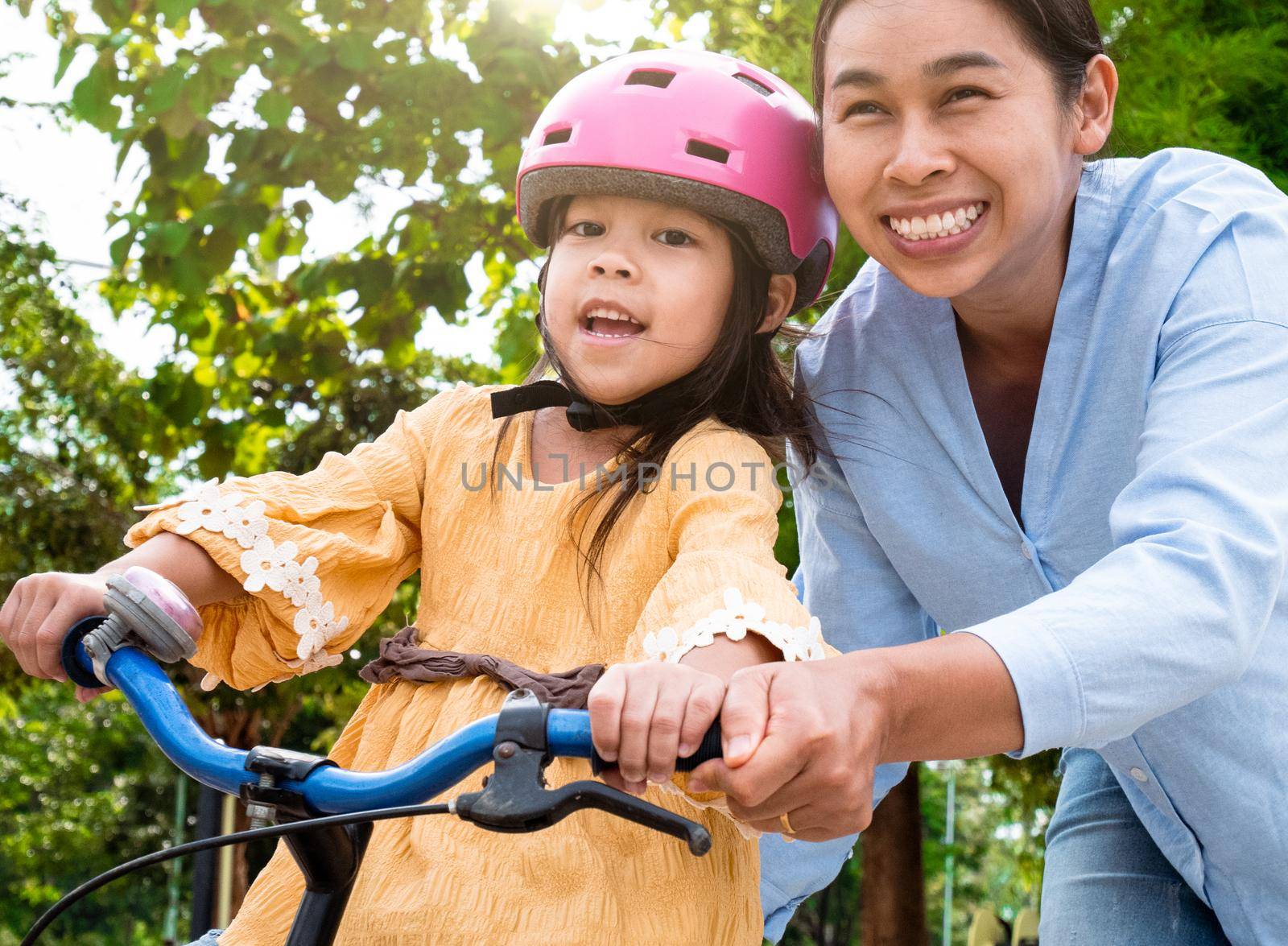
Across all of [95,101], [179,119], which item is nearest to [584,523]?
[179,119]

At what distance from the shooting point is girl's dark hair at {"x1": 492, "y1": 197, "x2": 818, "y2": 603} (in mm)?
2145

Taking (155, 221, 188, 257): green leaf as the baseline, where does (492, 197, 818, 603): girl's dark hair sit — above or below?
above

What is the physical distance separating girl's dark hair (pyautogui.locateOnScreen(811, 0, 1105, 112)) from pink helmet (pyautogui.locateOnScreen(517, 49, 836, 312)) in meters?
0.21

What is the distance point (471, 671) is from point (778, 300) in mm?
944

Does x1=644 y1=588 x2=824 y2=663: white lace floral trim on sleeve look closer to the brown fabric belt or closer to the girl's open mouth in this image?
the brown fabric belt

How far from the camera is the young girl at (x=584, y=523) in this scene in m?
1.79

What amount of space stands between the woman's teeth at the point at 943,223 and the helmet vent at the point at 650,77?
488 millimetres

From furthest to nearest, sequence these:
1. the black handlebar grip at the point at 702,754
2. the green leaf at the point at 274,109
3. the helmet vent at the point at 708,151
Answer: the green leaf at the point at 274,109
the helmet vent at the point at 708,151
the black handlebar grip at the point at 702,754

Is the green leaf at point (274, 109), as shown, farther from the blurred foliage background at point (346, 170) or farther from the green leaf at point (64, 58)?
the green leaf at point (64, 58)

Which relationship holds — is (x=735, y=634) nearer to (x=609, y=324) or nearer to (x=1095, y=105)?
(x=609, y=324)

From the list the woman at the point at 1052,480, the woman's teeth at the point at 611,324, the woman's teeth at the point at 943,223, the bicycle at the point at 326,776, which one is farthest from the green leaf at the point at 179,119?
the bicycle at the point at 326,776

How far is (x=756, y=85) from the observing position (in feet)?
8.07

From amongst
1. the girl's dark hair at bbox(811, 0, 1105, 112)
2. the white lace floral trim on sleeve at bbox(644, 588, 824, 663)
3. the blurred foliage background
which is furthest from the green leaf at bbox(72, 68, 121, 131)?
the white lace floral trim on sleeve at bbox(644, 588, 824, 663)

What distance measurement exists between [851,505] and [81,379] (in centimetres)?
960
